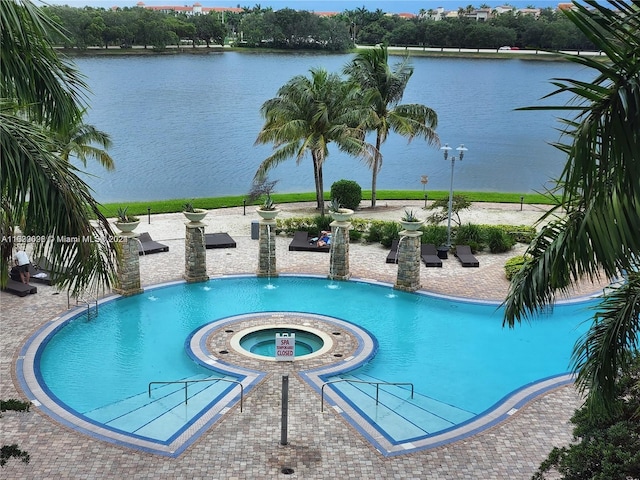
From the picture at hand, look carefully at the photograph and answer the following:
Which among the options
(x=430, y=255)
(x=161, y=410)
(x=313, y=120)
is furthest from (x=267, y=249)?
(x=161, y=410)

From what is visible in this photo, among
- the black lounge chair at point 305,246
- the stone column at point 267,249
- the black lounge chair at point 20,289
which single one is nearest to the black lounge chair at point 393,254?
the black lounge chair at point 305,246

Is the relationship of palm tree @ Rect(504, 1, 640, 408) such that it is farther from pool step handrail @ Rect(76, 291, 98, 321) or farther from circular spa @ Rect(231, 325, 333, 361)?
pool step handrail @ Rect(76, 291, 98, 321)

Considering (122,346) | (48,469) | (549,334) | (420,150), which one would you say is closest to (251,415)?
(48,469)

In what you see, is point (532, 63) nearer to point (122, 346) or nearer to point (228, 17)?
point (228, 17)

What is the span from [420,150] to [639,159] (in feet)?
230

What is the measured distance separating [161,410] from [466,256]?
14.5 meters

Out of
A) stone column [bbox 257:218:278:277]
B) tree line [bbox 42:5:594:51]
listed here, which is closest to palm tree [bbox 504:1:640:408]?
stone column [bbox 257:218:278:277]

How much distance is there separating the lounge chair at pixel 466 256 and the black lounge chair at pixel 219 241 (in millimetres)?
8508

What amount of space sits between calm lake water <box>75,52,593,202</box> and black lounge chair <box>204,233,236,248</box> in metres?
6.59

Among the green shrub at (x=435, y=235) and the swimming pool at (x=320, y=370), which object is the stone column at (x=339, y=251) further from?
the green shrub at (x=435, y=235)

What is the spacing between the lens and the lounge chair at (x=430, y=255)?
2598 cm

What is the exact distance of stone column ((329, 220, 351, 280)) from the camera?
23.8 m

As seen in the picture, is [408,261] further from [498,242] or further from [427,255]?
[498,242]

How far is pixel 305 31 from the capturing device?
124m
